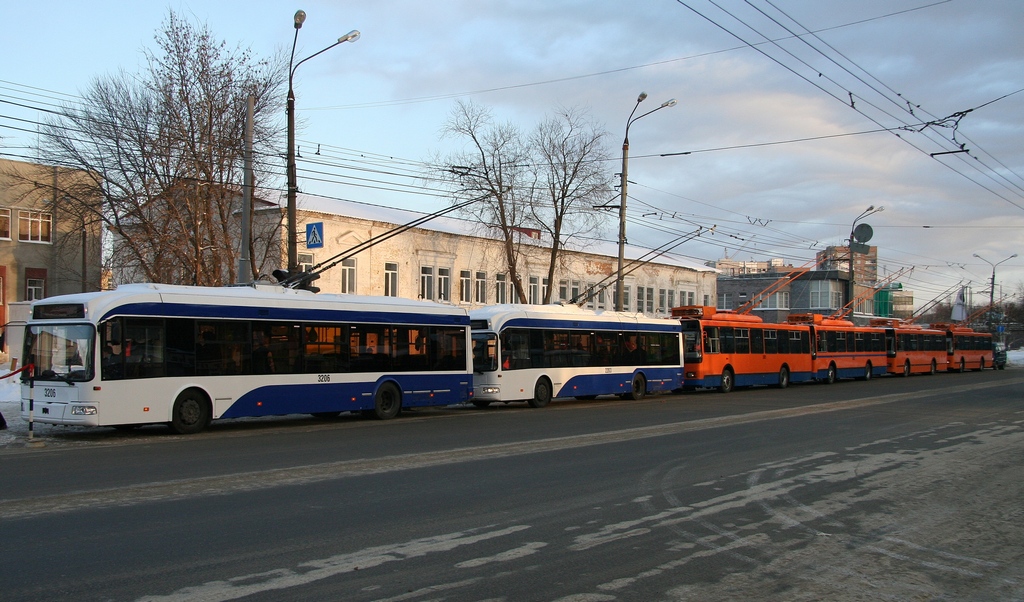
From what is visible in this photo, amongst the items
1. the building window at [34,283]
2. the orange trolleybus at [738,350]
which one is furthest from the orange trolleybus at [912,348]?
the building window at [34,283]

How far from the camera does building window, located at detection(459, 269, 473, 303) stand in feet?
148

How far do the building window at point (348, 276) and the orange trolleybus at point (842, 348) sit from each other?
20.5 m

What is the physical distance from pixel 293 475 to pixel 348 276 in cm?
2906

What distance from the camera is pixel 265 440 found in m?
15.2

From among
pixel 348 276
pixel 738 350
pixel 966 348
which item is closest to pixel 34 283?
pixel 348 276

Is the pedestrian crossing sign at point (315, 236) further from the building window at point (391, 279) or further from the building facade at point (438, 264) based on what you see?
the building window at point (391, 279)

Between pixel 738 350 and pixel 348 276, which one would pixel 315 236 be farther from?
pixel 738 350

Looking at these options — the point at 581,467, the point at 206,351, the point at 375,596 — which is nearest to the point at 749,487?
the point at 581,467

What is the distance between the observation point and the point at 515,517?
8.13 m

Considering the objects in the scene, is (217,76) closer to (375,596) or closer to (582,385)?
(582,385)

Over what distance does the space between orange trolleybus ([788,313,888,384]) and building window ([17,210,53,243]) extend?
42.5 m

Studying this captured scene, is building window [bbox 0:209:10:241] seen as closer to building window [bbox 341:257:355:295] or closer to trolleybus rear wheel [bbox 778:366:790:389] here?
building window [bbox 341:257:355:295]

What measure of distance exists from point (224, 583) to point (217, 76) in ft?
83.5

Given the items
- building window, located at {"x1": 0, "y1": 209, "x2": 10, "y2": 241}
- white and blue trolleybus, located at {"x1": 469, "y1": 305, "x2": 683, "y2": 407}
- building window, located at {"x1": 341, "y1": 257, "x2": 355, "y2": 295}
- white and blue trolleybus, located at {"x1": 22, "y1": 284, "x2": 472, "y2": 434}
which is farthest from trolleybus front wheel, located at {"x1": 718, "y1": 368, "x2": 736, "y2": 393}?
building window, located at {"x1": 0, "y1": 209, "x2": 10, "y2": 241}
